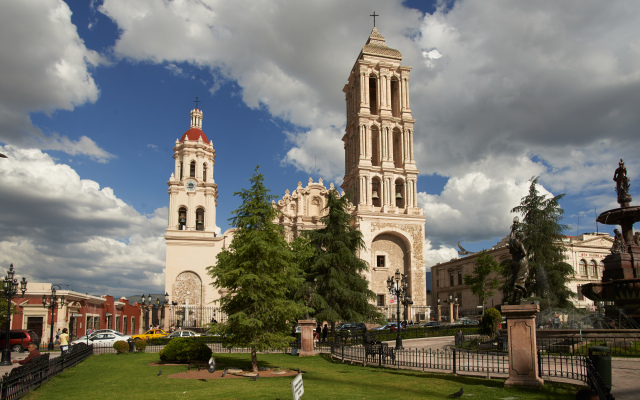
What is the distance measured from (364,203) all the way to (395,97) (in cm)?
1331

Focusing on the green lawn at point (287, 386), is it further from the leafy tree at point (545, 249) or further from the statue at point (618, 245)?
the leafy tree at point (545, 249)

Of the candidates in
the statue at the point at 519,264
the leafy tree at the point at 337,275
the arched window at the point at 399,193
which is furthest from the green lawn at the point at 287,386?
the arched window at the point at 399,193

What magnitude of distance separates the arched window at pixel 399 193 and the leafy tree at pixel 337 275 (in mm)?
16578

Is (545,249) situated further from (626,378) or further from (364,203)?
(626,378)

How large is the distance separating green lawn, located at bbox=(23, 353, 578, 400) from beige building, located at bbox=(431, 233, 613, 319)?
32.0 meters

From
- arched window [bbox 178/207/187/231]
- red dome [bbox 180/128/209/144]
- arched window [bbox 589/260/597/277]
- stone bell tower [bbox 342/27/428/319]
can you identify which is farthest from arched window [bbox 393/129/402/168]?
arched window [bbox 589/260/597/277]

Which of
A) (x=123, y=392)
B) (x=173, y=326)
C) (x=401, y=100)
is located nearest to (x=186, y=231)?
(x=173, y=326)

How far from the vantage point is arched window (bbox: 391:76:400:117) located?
52.9 m

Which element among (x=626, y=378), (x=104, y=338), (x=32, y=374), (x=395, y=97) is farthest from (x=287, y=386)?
(x=395, y=97)

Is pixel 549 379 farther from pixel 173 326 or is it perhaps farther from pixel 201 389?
pixel 173 326

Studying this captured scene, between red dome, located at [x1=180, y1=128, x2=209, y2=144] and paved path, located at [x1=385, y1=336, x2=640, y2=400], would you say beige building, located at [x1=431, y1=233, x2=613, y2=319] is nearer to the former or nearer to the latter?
red dome, located at [x1=180, y1=128, x2=209, y2=144]

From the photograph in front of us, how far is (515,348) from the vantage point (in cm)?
1080

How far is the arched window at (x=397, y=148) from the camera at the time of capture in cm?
5212

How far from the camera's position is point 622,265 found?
63.7 ft
